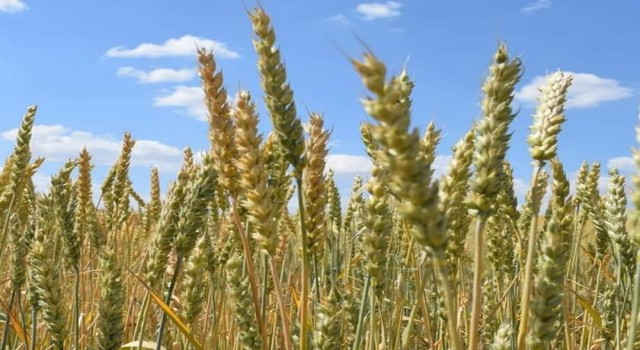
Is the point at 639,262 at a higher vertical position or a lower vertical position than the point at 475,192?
lower

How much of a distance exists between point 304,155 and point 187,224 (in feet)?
1.76

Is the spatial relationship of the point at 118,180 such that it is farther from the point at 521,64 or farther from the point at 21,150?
the point at 521,64

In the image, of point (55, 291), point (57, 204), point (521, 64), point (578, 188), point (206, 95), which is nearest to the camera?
point (521, 64)

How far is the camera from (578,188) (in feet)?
14.0

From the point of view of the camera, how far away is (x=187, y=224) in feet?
6.95

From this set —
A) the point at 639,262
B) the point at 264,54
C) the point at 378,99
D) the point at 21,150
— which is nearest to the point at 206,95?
the point at 264,54

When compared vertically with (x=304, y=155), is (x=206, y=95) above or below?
above

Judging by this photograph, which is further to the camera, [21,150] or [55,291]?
[21,150]

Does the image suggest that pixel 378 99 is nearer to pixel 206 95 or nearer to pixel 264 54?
pixel 264 54

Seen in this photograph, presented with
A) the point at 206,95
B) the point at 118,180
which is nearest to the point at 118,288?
the point at 206,95

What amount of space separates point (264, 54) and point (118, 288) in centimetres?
83

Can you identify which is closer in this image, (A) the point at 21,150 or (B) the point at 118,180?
(A) the point at 21,150

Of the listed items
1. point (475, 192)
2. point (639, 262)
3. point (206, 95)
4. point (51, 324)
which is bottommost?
point (51, 324)

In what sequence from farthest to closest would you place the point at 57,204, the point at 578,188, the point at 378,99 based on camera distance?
the point at 578,188
the point at 57,204
the point at 378,99
